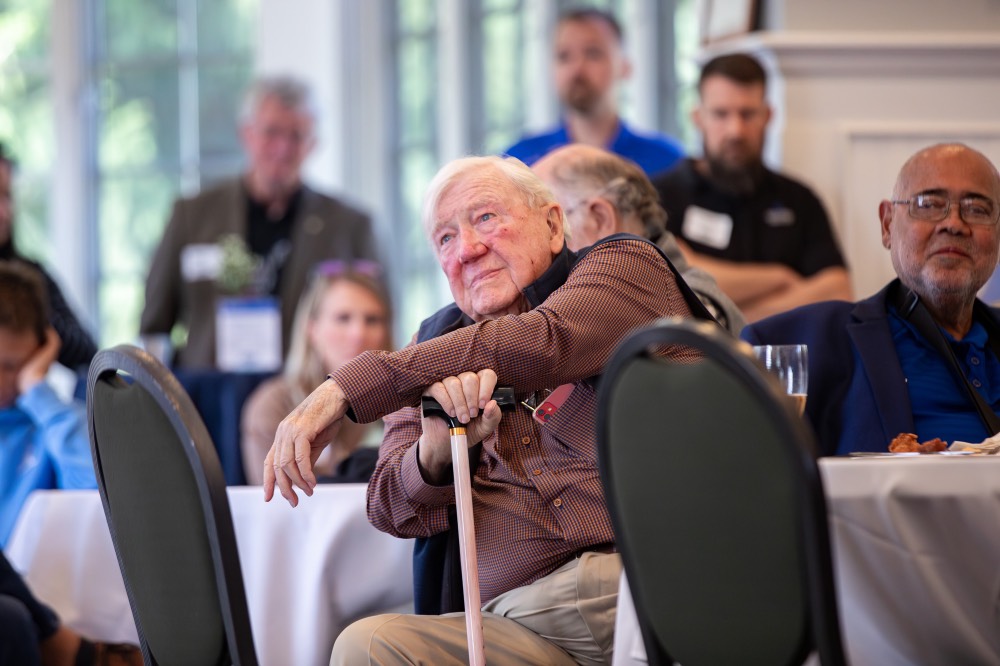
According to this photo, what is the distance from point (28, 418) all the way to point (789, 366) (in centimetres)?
236

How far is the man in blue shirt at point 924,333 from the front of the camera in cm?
250

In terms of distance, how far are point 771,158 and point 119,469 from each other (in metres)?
3.02

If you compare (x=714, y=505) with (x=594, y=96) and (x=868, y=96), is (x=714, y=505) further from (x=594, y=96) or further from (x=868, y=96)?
(x=594, y=96)

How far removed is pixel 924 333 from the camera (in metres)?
2.56

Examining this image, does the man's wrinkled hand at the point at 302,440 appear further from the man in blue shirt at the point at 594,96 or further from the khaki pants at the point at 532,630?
the man in blue shirt at the point at 594,96

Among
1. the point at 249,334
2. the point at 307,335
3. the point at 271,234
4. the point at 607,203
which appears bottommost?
the point at 249,334

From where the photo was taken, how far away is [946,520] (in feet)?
5.53

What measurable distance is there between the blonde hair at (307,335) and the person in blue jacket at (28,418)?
63cm

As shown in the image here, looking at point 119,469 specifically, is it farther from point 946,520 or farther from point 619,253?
point 946,520

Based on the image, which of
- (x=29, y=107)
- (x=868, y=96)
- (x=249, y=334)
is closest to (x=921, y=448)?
(x=868, y=96)

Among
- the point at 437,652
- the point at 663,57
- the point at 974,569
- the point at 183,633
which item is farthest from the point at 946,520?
the point at 663,57

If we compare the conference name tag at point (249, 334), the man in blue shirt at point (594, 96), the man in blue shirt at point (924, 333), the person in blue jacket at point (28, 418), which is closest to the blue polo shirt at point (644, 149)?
the man in blue shirt at point (594, 96)

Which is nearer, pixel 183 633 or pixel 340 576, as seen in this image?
pixel 183 633

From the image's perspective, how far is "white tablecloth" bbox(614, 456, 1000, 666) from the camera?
1.67m
